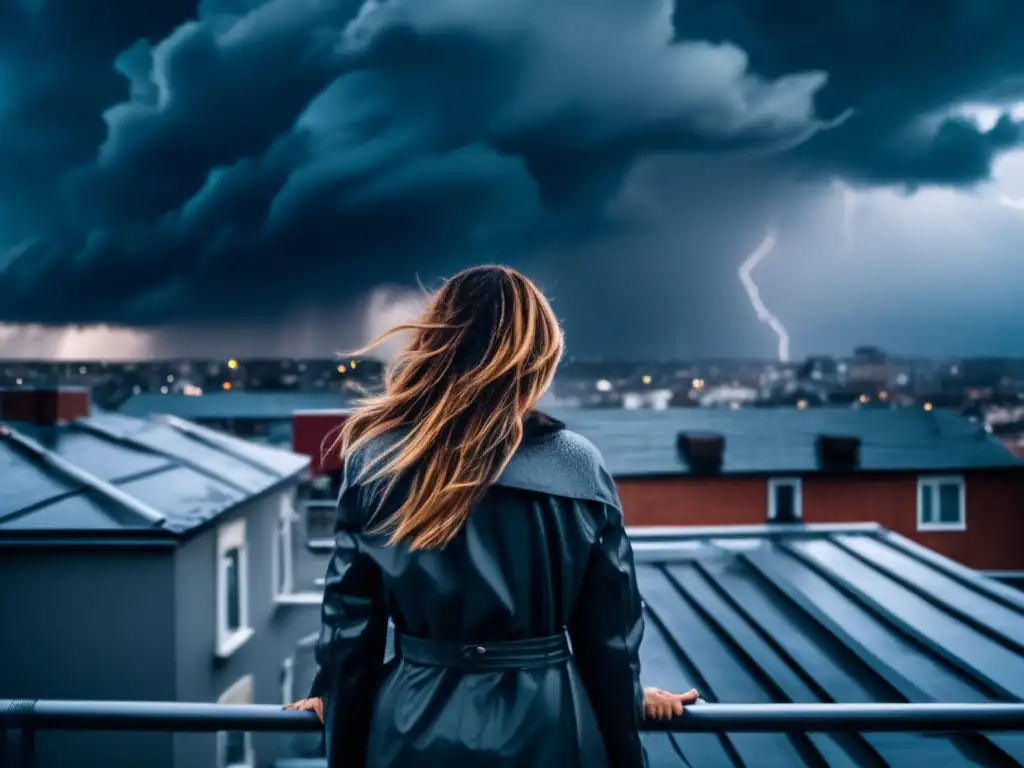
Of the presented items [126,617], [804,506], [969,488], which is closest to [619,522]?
[126,617]

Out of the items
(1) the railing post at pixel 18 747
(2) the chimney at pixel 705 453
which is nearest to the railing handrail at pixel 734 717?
(1) the railing post at pixel 18 747

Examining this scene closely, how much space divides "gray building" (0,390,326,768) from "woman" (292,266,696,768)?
6548 millimetres

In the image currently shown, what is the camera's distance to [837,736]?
4457 mm

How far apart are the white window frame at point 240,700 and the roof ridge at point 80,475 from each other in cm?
235

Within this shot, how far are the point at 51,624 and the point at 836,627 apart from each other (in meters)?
7.04

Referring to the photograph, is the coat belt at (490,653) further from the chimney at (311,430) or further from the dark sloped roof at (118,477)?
the chimney at (311,430)

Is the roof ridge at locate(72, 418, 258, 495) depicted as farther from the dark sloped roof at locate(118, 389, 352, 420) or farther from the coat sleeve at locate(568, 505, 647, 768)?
the dark sloped roof at locate(118, 389, 352, 420)

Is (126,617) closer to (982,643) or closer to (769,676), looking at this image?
(769,676)

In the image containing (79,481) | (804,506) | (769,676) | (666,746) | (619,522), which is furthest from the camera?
(804,506)

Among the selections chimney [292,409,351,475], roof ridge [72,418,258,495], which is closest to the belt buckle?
roof ridge [72,418,258,495]

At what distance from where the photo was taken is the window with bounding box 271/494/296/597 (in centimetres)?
1120

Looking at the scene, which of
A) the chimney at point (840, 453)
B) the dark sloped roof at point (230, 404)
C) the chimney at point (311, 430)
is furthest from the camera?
the dark sloped roof at point (230, 404)

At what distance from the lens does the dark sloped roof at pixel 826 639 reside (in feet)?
13.8

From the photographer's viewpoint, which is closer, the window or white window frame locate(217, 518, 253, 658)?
white window frame locate(217, 518, 253, 658)
